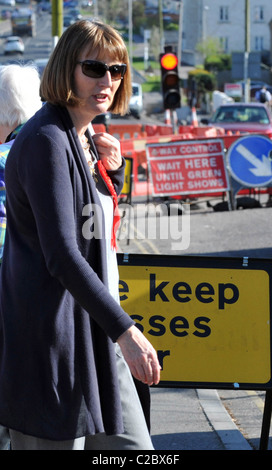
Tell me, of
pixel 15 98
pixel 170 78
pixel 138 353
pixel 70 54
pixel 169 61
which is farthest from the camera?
pixel 170 78

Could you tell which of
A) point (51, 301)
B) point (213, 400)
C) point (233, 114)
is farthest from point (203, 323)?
Result: point (233, 114)

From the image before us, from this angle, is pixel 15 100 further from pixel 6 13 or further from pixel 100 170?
pixel 6 13

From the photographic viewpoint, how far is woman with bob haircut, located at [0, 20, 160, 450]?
2.62 m

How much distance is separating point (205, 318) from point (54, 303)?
214 cm

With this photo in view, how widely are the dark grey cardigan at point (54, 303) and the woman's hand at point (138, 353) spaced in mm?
28

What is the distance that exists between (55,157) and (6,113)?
1380 millimetres

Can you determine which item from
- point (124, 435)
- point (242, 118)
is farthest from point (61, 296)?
point (242, 118)

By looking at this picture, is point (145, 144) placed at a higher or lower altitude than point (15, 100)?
lower

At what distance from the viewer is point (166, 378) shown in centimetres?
478

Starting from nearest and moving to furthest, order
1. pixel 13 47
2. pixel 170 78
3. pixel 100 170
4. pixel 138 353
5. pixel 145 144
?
pixel 138 353
pixel 100 170
pixel 145 144
pixel 170 78
pixel 13 47

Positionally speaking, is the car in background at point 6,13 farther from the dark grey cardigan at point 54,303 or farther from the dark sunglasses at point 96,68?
the dark grey cardigan at point 54,303

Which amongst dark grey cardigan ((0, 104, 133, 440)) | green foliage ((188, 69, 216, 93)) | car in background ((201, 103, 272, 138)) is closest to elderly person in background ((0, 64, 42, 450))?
dark grey cardigan ((0, 104, 133, 440))

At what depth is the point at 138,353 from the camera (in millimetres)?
2629
